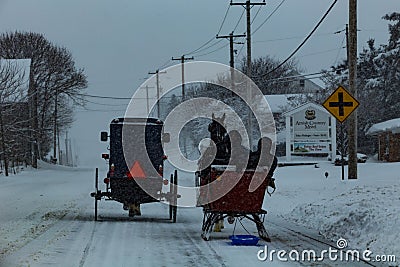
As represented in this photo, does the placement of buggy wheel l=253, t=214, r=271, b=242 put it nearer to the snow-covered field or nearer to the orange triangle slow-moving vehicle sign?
the snow-covered field

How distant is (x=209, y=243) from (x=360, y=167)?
1968 centimetres

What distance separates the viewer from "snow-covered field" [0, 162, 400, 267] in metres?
11.5

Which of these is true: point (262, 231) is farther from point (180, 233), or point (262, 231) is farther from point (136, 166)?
point (136, 166)

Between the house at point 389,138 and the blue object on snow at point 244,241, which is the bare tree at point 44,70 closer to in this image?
the house at point 389,138

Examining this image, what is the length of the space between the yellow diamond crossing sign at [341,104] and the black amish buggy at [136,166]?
18.9 feet

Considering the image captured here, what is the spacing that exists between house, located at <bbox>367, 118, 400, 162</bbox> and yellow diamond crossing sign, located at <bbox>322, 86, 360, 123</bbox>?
28.9m

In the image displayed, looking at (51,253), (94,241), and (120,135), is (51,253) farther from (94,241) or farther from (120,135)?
(120,135)

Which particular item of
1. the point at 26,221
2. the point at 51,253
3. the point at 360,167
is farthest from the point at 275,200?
the point at 51,253

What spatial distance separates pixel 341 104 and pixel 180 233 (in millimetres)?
9193

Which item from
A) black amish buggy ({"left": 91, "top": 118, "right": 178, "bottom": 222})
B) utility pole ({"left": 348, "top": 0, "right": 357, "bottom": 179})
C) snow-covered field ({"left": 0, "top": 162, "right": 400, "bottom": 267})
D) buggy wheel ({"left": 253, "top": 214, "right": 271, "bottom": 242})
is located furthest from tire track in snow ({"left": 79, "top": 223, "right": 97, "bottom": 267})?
utility pole ({"left": 348, "top": 0, "right": 357, "bottom": 179})

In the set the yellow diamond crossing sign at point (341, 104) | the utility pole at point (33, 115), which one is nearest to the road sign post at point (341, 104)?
the yellow diamond crossing sign at point (341, 104)

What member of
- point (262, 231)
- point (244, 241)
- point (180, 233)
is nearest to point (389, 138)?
point (180, 233)

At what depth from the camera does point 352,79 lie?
24031 mm

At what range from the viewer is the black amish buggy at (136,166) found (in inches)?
731
